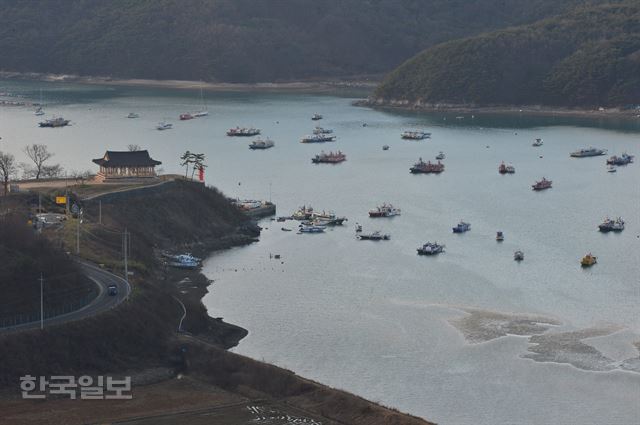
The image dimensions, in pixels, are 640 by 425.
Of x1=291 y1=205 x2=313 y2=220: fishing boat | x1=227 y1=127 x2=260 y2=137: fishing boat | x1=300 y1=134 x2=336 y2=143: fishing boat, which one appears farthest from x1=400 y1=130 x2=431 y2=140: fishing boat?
x1=291 y1=205 x2=313 y2=220: fishing boat

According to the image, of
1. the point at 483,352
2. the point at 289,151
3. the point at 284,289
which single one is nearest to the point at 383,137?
the point at 289,151

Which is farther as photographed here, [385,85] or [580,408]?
[385,85]

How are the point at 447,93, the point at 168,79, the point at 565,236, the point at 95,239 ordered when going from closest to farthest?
the point at 95,239 < the point at 565,236 < the point at 447,93 < the point at 168,79

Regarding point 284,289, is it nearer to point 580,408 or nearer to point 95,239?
point 95,239

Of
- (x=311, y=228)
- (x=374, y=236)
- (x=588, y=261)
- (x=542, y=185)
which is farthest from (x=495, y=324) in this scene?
(x=542, y=185)

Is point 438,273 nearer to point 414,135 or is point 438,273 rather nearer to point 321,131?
point 414,135

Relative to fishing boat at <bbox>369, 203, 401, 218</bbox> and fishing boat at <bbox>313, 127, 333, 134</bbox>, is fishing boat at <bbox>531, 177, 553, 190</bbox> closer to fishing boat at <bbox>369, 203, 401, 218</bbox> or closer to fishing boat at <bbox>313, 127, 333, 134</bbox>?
fishing boat at <bbox>369, 203, 401, 218</bbox>
